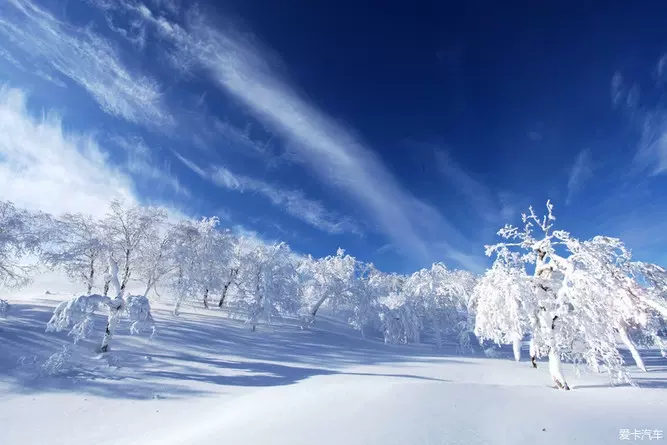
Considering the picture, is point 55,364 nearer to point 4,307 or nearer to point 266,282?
point 4,307

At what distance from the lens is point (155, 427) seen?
31.0ft

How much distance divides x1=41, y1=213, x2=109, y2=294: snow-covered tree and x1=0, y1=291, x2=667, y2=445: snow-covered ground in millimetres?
3855

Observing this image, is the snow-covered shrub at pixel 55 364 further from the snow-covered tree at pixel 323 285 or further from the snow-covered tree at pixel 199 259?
the snow-covered tree at pixel 323 285

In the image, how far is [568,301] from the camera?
1360cm

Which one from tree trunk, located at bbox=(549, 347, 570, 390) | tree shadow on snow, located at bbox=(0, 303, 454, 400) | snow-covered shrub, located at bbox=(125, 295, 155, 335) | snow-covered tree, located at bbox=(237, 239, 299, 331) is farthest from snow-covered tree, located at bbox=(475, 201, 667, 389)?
snow-covered tree, located at bbox=(237, 239, 299, 331)

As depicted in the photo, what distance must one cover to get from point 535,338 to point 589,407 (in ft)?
22.3

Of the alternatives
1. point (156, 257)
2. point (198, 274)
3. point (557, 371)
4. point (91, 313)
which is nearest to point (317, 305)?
point (198, 274)

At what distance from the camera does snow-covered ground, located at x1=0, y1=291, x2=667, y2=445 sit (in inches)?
256

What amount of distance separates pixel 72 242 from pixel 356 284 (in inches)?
1208

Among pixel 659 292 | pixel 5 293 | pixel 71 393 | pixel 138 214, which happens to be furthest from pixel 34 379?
pixel 5 293

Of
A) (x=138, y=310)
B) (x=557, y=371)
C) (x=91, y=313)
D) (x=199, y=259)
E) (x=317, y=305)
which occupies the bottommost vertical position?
(x=91, y=313)

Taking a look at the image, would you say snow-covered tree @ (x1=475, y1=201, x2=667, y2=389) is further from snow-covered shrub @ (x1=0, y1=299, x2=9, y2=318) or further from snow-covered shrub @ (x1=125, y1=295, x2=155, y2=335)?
snow-covered shrub @ (x1=0, y1=299, x2=9, y2=318)

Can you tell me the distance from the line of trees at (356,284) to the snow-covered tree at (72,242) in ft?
0.31

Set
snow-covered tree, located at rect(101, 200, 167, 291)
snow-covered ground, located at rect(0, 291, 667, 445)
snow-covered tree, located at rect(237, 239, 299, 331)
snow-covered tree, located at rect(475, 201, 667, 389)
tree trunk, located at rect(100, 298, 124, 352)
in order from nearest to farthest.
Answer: snow-covered ground, located at rect(0, 291, 667, 445), snow-covered tree, located at rect(475, 201, 667, 389), tree trunk, located at rect(100, 298, 124, 352), snow-covered tree, located at rect(101, 200, 167, 291), snow-covered tree, located at rect(237, 239, 299, 331)
